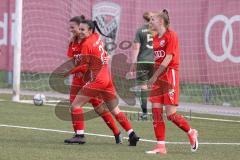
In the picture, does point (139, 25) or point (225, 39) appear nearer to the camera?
point (225, 39)

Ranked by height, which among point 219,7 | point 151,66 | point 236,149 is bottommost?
point 236,149

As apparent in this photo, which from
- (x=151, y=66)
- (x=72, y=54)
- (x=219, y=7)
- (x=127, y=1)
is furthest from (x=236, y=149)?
Answer: (x=127, y=1)

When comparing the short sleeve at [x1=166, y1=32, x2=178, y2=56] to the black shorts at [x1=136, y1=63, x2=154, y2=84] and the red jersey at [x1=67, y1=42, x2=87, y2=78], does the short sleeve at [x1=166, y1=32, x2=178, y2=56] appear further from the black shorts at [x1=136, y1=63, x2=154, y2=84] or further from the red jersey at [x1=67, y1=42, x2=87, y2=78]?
the black shorts at [x1=136, y1=63, x2=154, y2=84]

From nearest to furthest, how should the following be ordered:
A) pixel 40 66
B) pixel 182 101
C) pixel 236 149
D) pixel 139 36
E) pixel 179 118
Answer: pixel 179 118 → pixel 236 149 → pixel 139 36 → pixel 182 101 → pixel 40 66

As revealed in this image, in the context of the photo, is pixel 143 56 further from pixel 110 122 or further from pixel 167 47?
pixel 167 47

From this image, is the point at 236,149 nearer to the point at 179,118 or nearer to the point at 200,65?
the point at 179,118

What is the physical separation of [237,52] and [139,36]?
10.7 ft

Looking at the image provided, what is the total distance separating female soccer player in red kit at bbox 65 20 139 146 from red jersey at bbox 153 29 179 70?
1080 mm

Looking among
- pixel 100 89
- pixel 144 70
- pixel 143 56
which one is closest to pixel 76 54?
pixel 100 89

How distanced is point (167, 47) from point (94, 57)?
1.32 metres

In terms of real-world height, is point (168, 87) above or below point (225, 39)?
below

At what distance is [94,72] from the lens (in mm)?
12070

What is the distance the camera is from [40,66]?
22219 millimetres

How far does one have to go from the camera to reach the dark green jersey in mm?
16438
